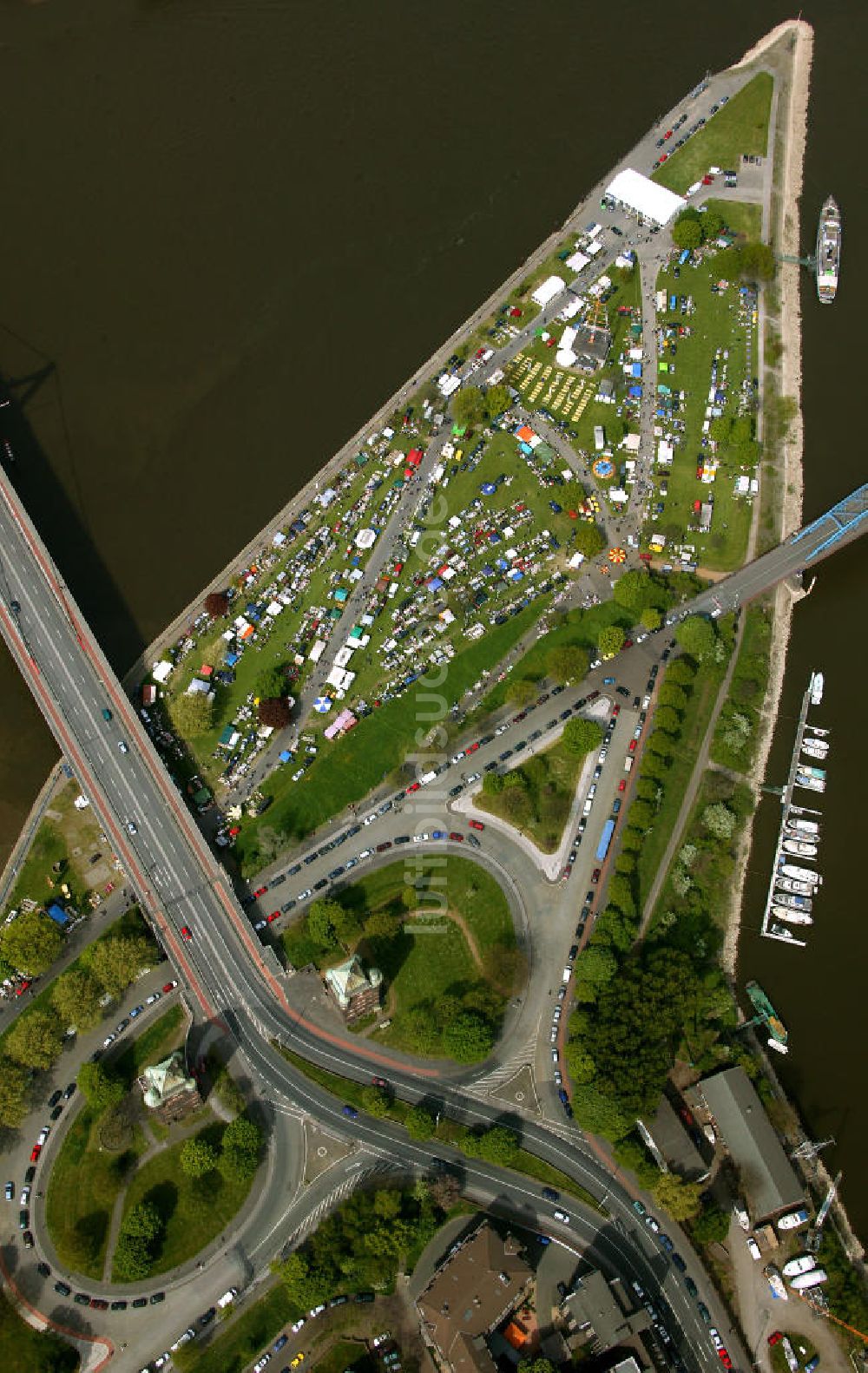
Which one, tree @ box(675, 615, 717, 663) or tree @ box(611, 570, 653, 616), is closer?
tree @ box(675, 615, 717, 663)

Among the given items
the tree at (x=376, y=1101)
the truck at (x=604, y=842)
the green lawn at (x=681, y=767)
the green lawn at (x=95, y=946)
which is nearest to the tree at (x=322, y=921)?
the tree at (x=376, y=1101)

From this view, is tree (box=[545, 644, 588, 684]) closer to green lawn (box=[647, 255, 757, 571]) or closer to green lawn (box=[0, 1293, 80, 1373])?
green lawn (box=[647, 255, 757, 571])

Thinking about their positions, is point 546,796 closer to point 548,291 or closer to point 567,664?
point 567,664

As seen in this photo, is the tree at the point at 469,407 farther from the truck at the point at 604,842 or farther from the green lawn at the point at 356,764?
the truck at the point at 604,842

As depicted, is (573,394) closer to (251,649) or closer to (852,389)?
(852,389)

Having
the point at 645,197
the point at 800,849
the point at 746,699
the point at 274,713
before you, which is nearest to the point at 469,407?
the point at 645,197

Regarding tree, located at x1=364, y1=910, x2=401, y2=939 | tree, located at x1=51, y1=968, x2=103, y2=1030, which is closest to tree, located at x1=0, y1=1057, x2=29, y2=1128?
tree, located at x1=51, y1=968, x2=103, y2=1030

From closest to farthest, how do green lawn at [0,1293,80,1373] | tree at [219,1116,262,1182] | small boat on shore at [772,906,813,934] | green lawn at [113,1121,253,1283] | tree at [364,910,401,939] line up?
green lawn at [0,1293,80,1373] < tree at [219,1116,262,1182] < green lawn at [113,1121,253,1283] < tree at [364,910,401,939] < small boat on shore at [772,906,813,934]
